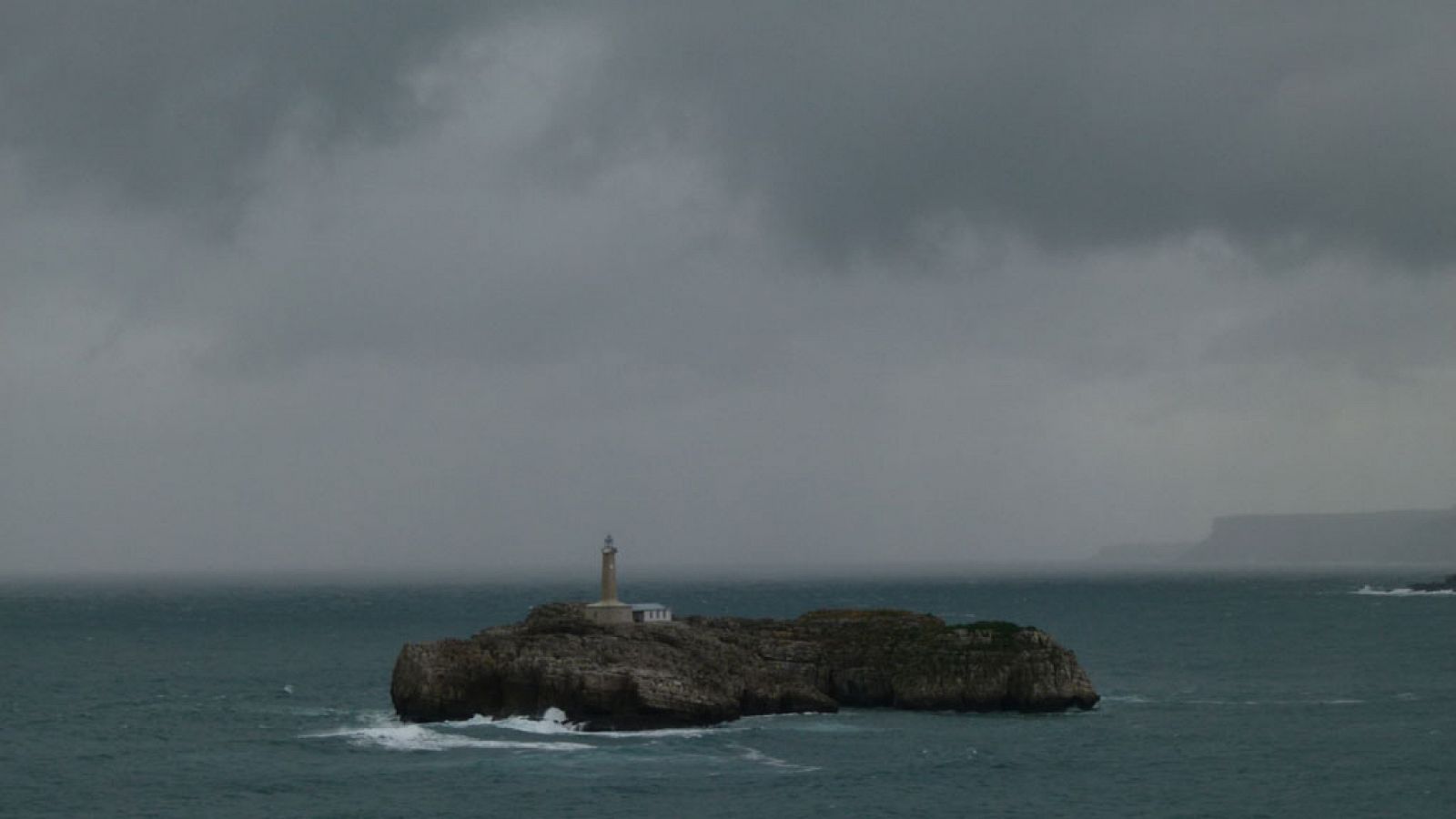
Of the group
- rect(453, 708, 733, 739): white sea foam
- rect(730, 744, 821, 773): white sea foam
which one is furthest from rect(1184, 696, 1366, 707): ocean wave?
rect(730, 744, 821, 773): white sea foam

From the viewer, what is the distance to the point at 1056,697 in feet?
272

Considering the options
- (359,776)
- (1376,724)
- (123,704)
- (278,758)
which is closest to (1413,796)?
(1376,724)

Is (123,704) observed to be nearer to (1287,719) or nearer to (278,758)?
(278,758)

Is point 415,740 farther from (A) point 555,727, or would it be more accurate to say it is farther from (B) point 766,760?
(B) point 766,760

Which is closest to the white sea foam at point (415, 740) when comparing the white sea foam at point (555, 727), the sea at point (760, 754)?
the sea at point (760, 754)

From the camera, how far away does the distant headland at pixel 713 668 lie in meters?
76.6

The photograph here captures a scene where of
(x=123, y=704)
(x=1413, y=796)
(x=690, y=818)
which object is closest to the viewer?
(x=690, y=818)

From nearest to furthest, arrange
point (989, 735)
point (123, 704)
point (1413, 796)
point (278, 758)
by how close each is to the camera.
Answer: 1. point (1413, 796)
2. point (278, 758)
3. point (989, 735)
4. point (123, 704)

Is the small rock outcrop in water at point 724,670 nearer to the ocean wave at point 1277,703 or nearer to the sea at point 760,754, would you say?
the sea at point 760,754

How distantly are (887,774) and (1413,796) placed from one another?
19797mm

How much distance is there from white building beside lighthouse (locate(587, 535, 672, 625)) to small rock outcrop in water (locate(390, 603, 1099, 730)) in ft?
4.28

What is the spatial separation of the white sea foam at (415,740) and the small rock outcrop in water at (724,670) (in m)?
2.02

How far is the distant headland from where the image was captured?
76562 millimetres

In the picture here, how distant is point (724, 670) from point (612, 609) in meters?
9.09
